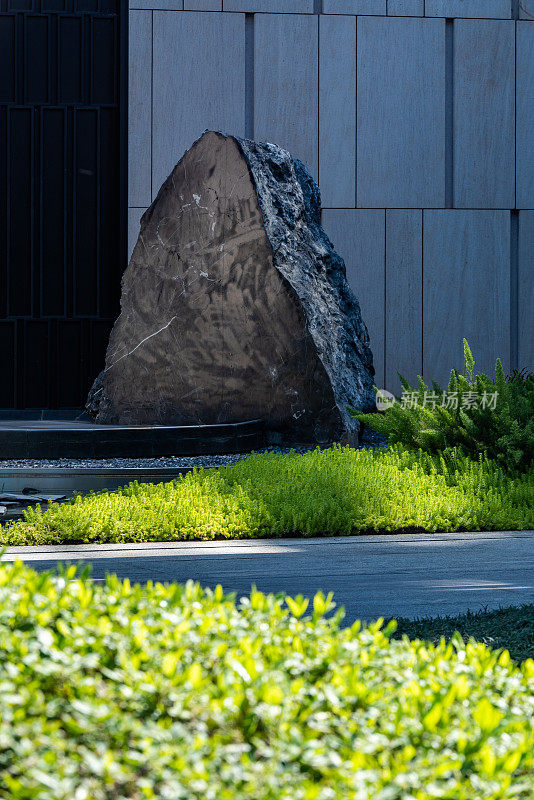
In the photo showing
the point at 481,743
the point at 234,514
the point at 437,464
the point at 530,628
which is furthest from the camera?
the point at 437,464

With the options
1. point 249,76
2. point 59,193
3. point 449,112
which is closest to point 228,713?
point 59,193

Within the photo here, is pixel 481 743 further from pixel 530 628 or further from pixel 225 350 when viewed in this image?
pixel 225 350

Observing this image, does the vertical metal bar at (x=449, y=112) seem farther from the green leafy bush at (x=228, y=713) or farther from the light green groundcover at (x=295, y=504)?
the green leafy bush at (x=228, y=713)

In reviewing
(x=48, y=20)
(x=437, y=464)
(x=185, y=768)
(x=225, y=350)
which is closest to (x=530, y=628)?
(x=185, y=768)

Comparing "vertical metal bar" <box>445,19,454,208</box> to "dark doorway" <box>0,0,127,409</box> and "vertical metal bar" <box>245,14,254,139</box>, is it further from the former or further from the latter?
"dark doorway" <box>0,0,127,409</box>

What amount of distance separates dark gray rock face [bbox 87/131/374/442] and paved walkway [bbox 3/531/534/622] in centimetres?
274

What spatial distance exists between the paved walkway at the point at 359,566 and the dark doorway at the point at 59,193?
23.5ft

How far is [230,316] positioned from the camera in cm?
897

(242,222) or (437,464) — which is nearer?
(437,464)

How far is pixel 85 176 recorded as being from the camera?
12586 millimetres

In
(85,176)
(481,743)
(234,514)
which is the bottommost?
(234,514)

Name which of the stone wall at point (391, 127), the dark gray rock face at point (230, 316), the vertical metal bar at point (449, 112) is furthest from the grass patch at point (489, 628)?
the vertical metal bar at point (449, 112)

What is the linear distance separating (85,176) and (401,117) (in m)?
4.81

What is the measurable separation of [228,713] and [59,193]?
1189 centimetres
